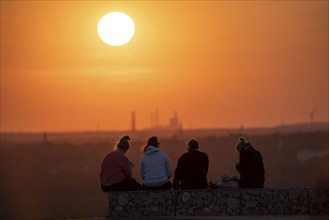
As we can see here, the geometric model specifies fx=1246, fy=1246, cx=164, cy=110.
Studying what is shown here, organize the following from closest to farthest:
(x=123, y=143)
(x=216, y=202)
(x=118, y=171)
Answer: (x=216, y=202), (x=123, y=143), (x=118, y=171)

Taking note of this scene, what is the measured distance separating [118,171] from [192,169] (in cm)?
154

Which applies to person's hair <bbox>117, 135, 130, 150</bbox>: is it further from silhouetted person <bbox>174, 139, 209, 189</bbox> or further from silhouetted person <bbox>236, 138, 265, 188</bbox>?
silhouetted person <bbox>236, 138, 265, 188</bbox>

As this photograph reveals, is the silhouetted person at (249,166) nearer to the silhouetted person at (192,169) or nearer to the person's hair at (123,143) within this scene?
the silhouetted person at (192,169)

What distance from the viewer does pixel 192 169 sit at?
2578cm

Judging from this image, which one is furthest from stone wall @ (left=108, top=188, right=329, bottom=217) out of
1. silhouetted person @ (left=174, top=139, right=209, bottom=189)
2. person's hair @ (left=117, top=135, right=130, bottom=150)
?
person's hair @ (left=117, top=135, right=130, bottom=150)

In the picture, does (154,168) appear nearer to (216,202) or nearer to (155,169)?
(155,169)

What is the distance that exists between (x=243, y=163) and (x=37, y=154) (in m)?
74.9

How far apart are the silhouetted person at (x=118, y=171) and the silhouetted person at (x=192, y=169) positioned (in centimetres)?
95

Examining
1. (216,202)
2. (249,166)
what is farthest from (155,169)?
(249,166)

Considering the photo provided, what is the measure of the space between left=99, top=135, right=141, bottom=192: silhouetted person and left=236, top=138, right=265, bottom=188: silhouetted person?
2.23 metres

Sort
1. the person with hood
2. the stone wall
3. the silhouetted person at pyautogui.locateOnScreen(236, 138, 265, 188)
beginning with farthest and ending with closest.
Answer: the person with hood
the silhouetted person at pyautogui.locateOnScreen(236, 138, 265, 188)
the stone wall

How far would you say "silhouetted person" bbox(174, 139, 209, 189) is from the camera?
25.7 m

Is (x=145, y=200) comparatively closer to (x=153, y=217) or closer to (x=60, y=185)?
(x=153, y=217)

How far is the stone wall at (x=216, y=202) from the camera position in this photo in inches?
1008
